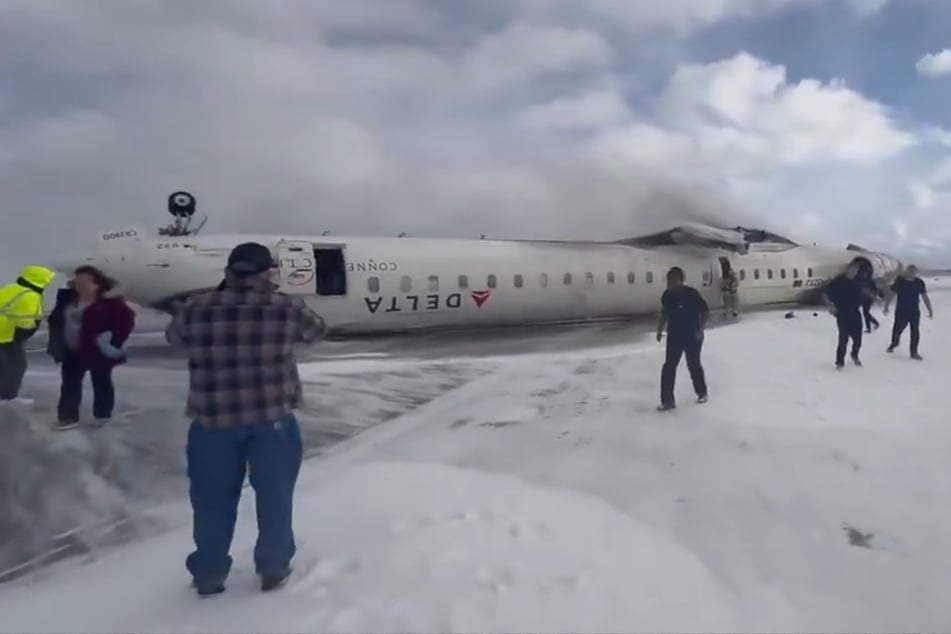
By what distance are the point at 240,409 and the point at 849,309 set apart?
723cm

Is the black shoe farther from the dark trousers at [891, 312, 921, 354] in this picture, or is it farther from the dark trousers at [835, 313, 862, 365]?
the dark trousers at [891, 312, 921, 354]

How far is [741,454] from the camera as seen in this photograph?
4.71m

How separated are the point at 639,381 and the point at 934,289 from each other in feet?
43.1

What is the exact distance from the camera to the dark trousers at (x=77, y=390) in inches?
235

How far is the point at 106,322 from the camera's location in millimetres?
5680

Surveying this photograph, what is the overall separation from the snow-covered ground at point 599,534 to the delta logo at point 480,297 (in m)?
8.36

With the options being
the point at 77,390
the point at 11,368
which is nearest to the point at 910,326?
the point at 77,390

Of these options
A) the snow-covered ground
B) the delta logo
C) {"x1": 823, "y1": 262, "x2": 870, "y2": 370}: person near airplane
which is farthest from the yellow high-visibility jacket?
the delta logo

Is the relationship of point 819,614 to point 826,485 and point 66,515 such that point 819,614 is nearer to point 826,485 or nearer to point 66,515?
point 826,485

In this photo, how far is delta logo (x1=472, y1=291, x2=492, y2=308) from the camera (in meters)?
14.5

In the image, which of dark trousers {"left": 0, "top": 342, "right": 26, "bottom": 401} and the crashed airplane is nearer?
dark trousers {"left": 0, "top": 342, "right": 26, "bottom": 401}

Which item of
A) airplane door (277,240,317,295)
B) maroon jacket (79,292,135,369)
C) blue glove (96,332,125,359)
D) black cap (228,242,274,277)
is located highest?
Result: airplane door (277,240,317,295)

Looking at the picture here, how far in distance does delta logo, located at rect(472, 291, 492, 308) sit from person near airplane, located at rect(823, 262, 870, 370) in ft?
25.7

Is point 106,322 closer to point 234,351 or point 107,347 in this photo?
point 107,347
